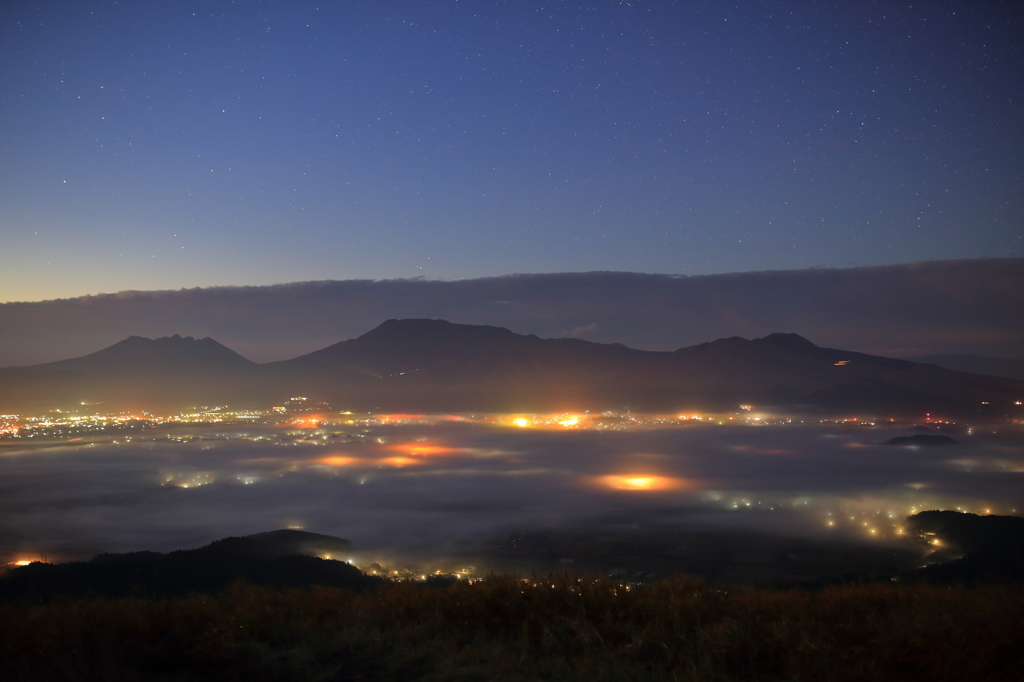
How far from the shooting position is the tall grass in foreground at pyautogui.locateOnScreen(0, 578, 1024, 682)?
6.17m

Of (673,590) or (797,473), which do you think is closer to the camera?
(673,590)

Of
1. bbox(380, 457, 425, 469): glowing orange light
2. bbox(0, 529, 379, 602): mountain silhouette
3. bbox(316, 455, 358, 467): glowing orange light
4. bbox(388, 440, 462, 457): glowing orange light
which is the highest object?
bbox(0, 529, 379, 602): mountain silhouette

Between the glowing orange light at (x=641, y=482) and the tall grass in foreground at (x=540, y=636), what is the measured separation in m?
117

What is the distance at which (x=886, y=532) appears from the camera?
7419 centimetres

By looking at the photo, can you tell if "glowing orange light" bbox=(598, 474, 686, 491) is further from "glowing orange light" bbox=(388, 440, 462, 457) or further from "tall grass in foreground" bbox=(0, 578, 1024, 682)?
"tall grass in foreground" bbox=(0, 578, 1024, 682)

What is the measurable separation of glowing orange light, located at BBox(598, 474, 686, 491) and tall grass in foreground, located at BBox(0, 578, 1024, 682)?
11670 centimetres

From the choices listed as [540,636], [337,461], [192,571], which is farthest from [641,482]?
[540,636]

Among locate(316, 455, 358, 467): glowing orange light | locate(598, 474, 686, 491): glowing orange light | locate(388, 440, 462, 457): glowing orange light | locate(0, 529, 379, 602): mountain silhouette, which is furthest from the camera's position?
locate(388, 440, 462, 457): glowing orange light

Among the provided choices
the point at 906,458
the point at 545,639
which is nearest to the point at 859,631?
the point at 545,639

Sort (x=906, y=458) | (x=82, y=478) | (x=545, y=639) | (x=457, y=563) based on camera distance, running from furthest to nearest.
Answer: (x=906, y=458) → (x=82, y=478) → (x=457, y=563) → (x=545, y=639)

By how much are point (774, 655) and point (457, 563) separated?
56983mm

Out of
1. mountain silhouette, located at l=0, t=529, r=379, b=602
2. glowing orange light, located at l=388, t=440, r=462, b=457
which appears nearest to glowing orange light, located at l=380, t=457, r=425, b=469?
glowing orange light, located at l=388, t=440, r=462, b=457

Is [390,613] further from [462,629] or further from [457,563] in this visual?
[457,563]

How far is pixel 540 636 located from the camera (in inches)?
301
